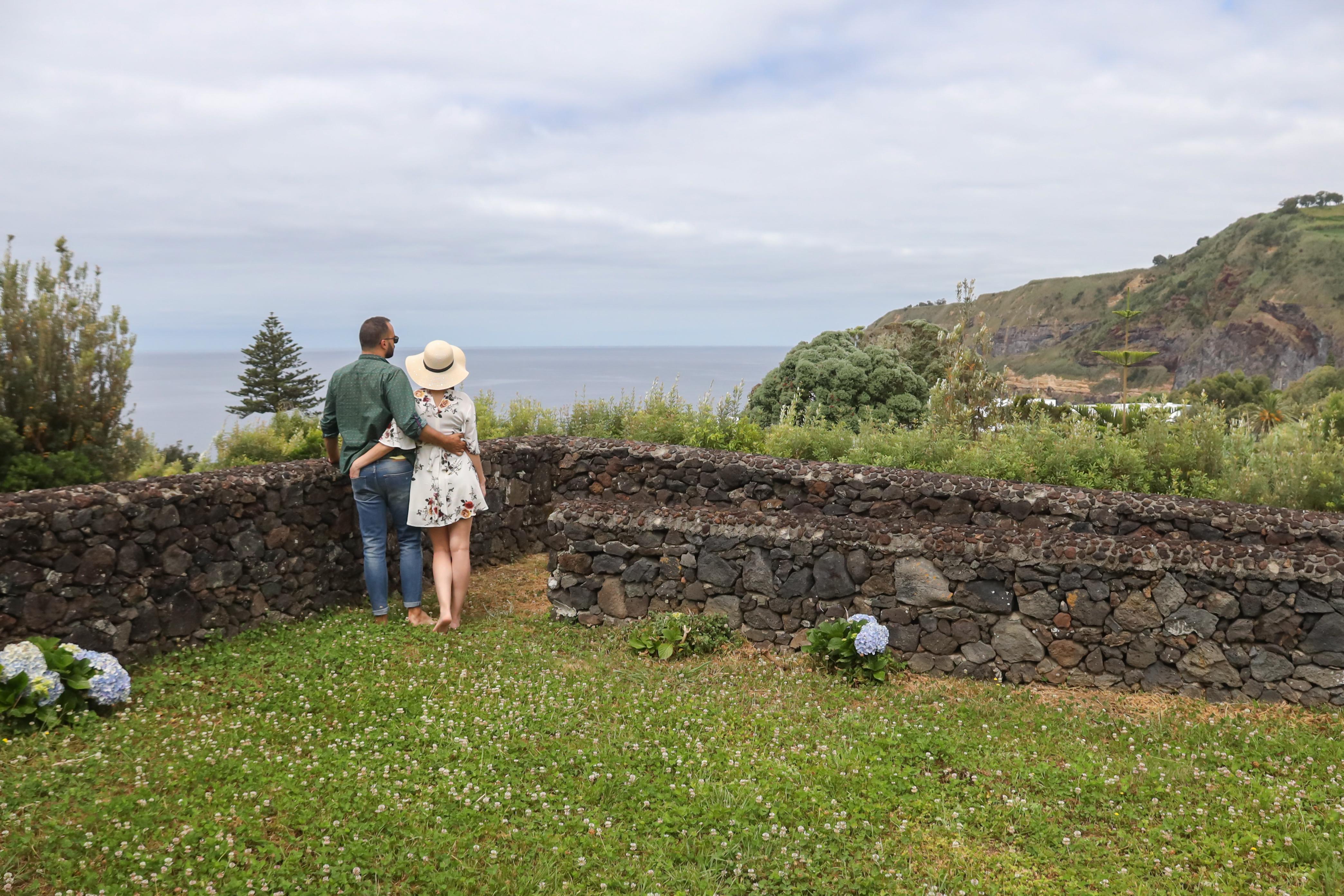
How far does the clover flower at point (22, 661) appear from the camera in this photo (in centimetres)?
472

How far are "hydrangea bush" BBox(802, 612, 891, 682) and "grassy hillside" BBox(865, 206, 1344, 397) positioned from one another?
50.6m

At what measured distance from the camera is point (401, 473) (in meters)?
6.80

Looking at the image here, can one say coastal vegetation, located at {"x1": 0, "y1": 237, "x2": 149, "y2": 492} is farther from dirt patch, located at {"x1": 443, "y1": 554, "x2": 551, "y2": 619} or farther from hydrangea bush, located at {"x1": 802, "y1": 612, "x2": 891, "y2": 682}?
hydrangea bush, located at {"x1": 802, "y1": 612, "x2": 891, "y2": 682}

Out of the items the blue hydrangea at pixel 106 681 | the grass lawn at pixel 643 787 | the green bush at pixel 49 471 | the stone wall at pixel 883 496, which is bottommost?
the grass lawn at pixel 643 787

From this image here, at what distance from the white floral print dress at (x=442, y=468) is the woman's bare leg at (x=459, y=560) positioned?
9 centimetres

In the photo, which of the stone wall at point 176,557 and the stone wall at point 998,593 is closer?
the stone wall at point 176,557

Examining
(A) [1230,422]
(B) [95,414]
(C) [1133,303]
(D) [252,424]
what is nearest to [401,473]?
(B) [95,414]

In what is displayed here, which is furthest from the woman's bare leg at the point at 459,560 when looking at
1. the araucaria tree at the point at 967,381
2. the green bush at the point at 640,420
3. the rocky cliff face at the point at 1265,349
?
the rocky cliff face at the point at 1265,349

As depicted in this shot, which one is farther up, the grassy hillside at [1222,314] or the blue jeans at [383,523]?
the grassy hillside at [1222,314]

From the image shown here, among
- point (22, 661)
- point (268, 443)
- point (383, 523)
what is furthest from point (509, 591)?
point (268, 443)

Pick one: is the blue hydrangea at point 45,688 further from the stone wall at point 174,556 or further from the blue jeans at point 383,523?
the blue jeans at point 383,523

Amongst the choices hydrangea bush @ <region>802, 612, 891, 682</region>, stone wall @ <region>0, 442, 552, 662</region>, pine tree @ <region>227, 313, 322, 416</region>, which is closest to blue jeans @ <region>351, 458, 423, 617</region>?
stone wall @ <region>0, 442, 552, 662</region>

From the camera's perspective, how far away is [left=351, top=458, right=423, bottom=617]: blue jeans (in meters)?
6.77

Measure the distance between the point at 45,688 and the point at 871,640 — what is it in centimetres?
Result: 521
